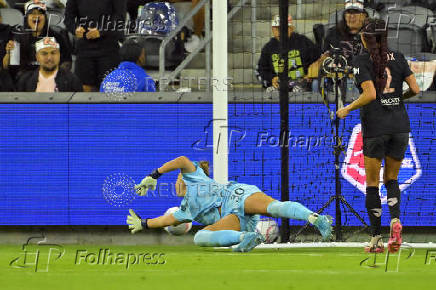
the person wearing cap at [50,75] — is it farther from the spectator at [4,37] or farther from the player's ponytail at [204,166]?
the player's ponytail at [204,166]

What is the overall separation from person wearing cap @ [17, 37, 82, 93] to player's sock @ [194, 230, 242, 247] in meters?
3.22

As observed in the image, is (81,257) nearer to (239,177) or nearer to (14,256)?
(14,256)

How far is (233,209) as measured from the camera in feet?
31.1

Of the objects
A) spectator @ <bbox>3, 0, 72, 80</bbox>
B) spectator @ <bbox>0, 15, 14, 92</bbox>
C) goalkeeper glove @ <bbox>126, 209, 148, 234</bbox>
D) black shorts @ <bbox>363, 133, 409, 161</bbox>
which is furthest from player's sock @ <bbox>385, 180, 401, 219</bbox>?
spectator @ <bbox>0, 15, 14, 92</bbox>

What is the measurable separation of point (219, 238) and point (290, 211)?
71 cm

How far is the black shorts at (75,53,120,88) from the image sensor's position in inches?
475

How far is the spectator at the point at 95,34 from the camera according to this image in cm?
1209

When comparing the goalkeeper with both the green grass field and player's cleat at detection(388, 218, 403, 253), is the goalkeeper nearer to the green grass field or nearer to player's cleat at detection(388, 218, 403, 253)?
the green grass field

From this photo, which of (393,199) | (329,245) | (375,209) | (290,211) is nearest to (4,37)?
(329,245)

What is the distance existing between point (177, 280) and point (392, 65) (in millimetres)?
3212

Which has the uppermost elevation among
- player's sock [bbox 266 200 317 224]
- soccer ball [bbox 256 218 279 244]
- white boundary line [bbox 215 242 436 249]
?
player's sock [bbox 266 200 317 224]

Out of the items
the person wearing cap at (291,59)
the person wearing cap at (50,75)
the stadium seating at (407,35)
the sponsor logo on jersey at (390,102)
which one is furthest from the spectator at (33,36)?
the sponsor logo on jersey at (390,102)

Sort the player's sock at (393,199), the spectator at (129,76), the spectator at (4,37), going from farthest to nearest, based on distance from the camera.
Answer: the spectator at (4,37) < the spectator at (129,76) < the player's sock at (393,199)

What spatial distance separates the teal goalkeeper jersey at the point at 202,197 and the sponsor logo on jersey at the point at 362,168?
1.86m
